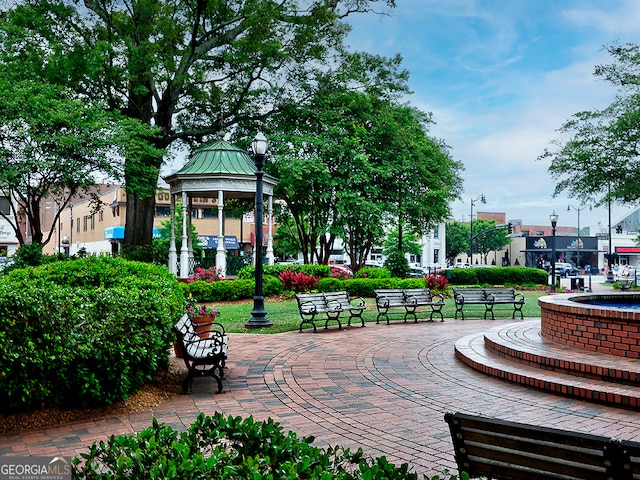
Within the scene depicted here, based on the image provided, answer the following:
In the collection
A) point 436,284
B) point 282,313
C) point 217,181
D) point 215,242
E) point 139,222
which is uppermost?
point 217,181

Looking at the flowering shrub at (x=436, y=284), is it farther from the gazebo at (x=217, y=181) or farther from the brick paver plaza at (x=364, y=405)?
the brick paver plaza at (x=364, y=405)

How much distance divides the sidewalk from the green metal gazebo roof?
44.3ft

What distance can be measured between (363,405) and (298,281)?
46.8 feet

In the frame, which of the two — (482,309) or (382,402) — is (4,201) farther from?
(382,402)

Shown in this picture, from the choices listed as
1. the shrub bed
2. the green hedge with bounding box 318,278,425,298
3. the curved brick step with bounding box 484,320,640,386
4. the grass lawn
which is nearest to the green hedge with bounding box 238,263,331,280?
the green hedge with bounding box 318,278,425,298

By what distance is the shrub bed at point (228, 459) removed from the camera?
9.09 ft

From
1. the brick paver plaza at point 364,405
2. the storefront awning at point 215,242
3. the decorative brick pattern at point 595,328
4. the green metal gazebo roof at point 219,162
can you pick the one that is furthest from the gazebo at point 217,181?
the storefront awning at point 215,242

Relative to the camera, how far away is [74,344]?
5.95 m

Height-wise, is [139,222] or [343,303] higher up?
[139,222]

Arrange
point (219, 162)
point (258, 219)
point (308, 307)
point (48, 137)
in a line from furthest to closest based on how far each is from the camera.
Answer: point (219, 162), point (48, 137), point (258, 219), point (308, 307)

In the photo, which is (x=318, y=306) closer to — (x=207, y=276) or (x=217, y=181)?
(x=207, y=276)

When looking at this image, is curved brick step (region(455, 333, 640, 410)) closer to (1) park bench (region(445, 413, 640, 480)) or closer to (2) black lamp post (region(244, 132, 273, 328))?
(1) park bench (region(445, 413, 640, 480))

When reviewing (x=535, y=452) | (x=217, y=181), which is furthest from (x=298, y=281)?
(x=535, y=452)

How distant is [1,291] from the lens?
596 cm
